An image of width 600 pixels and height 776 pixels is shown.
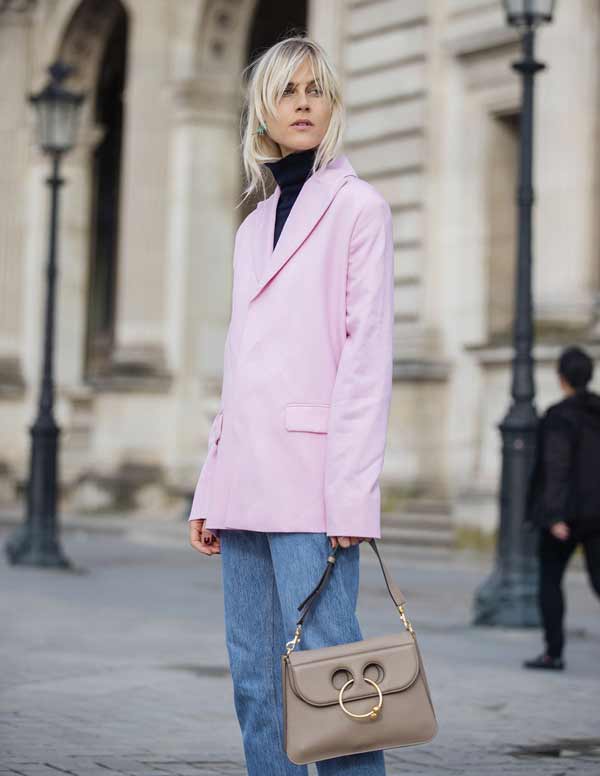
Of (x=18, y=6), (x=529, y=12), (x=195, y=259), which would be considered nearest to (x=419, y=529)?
(x=195, y=259)

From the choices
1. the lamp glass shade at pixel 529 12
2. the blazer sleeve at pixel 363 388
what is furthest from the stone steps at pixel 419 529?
the blazer sleeve at pixel 363 388

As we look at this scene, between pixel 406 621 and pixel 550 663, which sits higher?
pixel 406 621

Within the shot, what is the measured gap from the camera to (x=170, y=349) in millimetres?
23234

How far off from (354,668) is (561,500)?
202 inches

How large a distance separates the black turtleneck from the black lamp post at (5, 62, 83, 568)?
11395 mm

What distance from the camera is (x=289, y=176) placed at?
4.23 metres

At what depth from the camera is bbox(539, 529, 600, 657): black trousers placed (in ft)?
29.2

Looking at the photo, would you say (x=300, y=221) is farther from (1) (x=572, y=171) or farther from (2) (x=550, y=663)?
(1) (x=572, y=171)

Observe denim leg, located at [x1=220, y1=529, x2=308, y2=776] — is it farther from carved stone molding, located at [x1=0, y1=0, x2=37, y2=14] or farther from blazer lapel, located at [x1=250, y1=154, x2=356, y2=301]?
carved stone molding, located at [x1=0, y1=0, x2=37, y2=14]

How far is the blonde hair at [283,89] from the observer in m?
4.12

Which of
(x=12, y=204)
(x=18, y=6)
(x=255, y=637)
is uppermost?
(x=18, y=6)

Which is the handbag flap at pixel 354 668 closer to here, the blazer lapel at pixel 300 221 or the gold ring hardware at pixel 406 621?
the gold ring hardware at pixel 406 621

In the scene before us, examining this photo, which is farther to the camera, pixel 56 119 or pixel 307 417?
pixel 56 119

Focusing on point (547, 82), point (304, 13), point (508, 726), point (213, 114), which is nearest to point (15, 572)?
point (547, 82)
